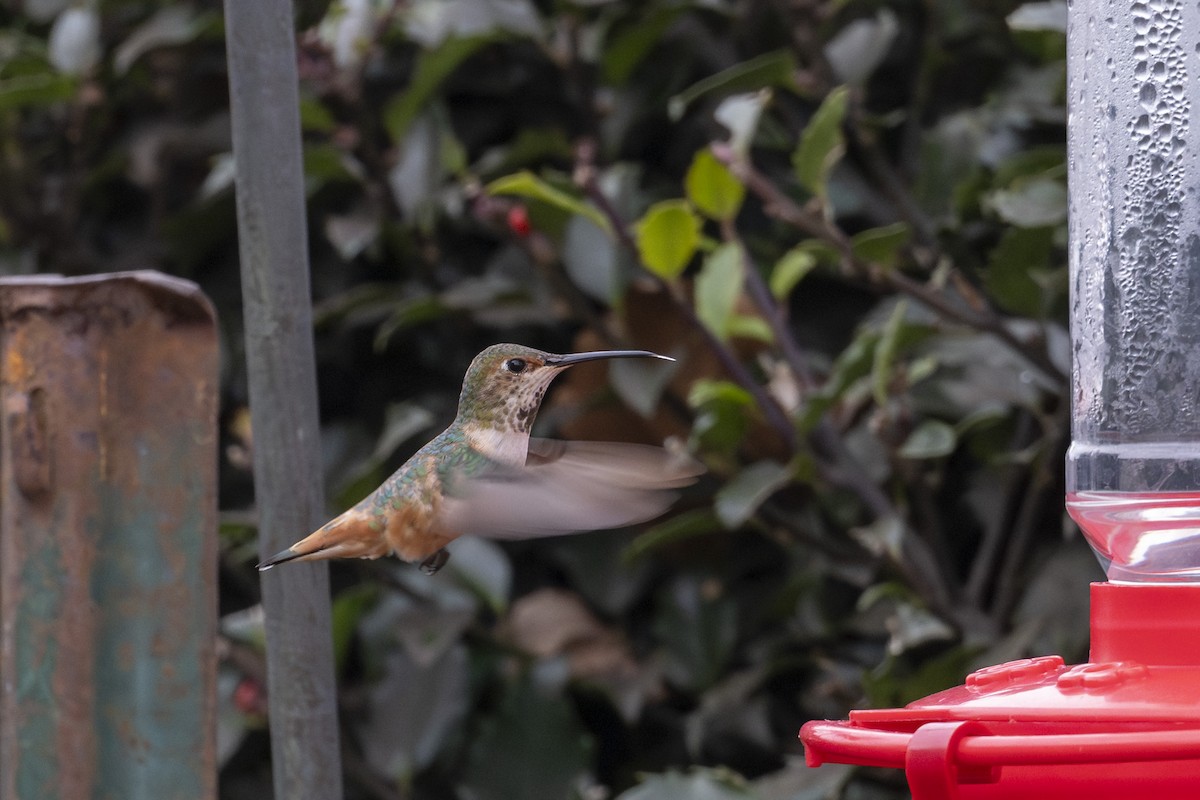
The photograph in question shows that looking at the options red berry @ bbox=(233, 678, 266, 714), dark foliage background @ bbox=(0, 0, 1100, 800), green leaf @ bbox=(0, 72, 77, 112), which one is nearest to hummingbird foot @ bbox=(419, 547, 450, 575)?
dark foliage background @ bbox=(0, 0, 1100, 800)

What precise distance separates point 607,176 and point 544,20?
1.05ft

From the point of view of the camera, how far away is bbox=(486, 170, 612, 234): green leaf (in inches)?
65.4

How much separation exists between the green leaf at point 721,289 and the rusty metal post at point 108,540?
2.53ft

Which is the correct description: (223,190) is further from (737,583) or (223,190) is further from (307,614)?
(307,614)

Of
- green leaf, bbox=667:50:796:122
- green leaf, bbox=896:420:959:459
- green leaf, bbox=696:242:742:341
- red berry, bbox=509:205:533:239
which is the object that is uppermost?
green leaf, bbox=667:50:796:122

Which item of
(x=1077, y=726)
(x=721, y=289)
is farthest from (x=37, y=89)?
(x=1077, y=726)

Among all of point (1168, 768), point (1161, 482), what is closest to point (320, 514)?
point (1168, 768)

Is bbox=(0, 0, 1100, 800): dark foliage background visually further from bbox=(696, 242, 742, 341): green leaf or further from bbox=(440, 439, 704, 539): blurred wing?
bbox=(440, 439, 704, 539): blurred wing

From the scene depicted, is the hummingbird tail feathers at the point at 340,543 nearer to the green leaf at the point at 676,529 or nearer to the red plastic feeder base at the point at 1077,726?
the red plastic feeder base at the point at 1077,726

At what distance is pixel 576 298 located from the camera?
1.94m

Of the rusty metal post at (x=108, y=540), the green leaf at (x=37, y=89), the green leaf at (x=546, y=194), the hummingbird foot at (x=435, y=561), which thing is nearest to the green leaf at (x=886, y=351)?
the green leaf at (x=546, y=194)

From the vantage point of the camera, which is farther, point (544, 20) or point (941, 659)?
point (544, 20)

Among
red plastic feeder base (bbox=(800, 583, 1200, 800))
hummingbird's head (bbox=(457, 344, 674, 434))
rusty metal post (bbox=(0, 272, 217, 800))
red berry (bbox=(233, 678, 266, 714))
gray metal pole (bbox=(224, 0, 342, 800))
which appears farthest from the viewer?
red berry (bbox=(233, 678, 266, 714))

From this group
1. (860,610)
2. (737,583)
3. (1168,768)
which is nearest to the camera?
(1168,768)
